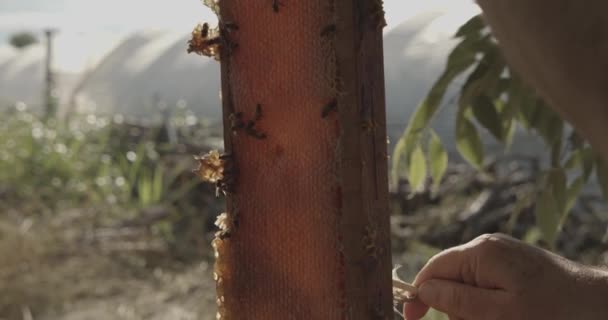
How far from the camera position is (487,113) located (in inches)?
45.8

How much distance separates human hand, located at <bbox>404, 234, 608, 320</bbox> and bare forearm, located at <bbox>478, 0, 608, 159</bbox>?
0.99 feet

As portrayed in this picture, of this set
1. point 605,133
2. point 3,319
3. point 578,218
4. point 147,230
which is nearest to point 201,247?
point 147,230

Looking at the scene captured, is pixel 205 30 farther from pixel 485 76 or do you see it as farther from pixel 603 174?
pixel 603 174

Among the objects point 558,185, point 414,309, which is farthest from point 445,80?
point 414,309

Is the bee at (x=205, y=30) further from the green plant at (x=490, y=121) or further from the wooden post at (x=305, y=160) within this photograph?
the green plant at (x=490, y=121)

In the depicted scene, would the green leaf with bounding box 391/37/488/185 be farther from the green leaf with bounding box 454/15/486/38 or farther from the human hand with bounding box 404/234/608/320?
the human hand with bounding box 404/234/608/320

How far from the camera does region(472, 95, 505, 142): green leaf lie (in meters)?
1.16

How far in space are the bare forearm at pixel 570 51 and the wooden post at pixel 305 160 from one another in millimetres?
262

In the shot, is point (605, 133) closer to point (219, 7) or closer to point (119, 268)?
point (219, 7)

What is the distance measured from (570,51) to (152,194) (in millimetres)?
3323

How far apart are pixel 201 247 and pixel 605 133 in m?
2.93

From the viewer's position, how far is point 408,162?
1.25 m

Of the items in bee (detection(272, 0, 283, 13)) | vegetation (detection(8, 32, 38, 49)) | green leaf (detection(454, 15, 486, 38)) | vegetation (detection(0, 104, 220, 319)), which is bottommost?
vegetation (detection(0, 104, 220, 319))

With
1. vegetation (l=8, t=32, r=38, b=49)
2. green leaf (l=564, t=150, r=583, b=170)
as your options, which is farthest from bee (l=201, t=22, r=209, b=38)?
vegetation (l=8, t=32, r=38, b=49)
